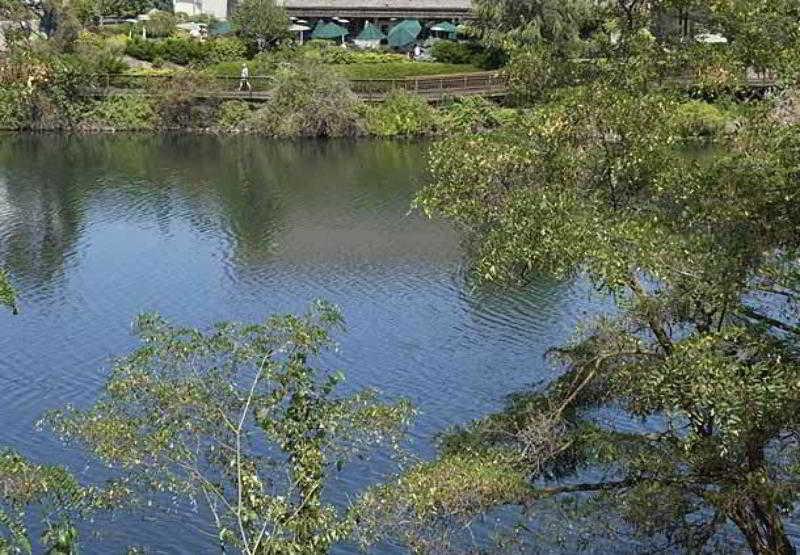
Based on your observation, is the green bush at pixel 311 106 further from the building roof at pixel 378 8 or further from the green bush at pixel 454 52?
the building roof at pixel 378 8

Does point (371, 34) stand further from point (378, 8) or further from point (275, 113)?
point (275, 113)

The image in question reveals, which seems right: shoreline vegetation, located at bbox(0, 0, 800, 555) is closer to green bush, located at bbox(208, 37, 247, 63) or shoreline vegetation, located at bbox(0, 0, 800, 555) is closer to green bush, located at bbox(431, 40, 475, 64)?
green bush, located at bbox(431, 40, 475, 64)

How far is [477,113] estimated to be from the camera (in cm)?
5362

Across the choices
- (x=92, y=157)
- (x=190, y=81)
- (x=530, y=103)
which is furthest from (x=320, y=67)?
(x=530, y=103)

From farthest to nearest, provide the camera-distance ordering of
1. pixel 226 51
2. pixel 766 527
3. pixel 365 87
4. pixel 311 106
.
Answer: pixel 226 51, pixel 365 87, pixel 311 106, pixel 766 527

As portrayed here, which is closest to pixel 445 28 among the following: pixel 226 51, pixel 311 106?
pixel 226 51

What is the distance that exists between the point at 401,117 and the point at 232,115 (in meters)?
8.07

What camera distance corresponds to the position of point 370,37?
65.5m

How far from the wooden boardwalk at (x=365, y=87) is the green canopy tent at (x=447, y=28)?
9006 millimetres

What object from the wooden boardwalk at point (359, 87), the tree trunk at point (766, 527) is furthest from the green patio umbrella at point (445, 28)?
the tree trunk at point (766, 527)

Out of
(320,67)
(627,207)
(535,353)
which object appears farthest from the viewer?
(320,67)

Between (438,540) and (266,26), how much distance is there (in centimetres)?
5177

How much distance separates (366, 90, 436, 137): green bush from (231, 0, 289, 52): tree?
9.68 metres

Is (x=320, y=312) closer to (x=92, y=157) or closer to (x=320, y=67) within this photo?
(x=92, y=157)
